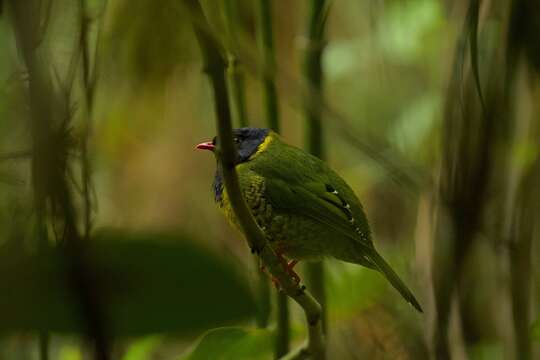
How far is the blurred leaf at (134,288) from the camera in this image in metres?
0.70

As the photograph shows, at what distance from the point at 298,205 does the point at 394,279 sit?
0.34 metres

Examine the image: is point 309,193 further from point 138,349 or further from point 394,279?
point 138,349

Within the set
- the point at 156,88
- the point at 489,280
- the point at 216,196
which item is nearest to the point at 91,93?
the point at 156,88

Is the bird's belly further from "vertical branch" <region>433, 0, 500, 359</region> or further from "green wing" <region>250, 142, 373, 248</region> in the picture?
"vertical branch" <region>433, 0, 500, 359</region>

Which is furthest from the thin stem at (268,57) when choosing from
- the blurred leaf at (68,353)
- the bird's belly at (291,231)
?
the blurred leaf at (68,353)

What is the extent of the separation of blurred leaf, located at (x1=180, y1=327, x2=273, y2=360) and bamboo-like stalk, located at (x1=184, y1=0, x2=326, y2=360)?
0.32 feet

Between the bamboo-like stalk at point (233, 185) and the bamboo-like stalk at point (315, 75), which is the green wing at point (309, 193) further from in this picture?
the bamboo-like stalk at point (233, 185)

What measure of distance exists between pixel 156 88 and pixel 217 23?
31cm

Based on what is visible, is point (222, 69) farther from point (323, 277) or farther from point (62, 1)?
point (323, 277)

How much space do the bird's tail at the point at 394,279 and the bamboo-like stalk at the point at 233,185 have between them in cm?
18

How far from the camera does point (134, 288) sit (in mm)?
755

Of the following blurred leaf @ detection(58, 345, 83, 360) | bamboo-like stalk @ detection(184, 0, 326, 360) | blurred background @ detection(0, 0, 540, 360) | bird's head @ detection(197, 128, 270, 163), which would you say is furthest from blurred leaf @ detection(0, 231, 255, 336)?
→ blurred leaf @ detection(58, 345, 83, 360)

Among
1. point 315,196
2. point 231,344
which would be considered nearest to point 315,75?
point 315,196

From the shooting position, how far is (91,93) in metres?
0.83
